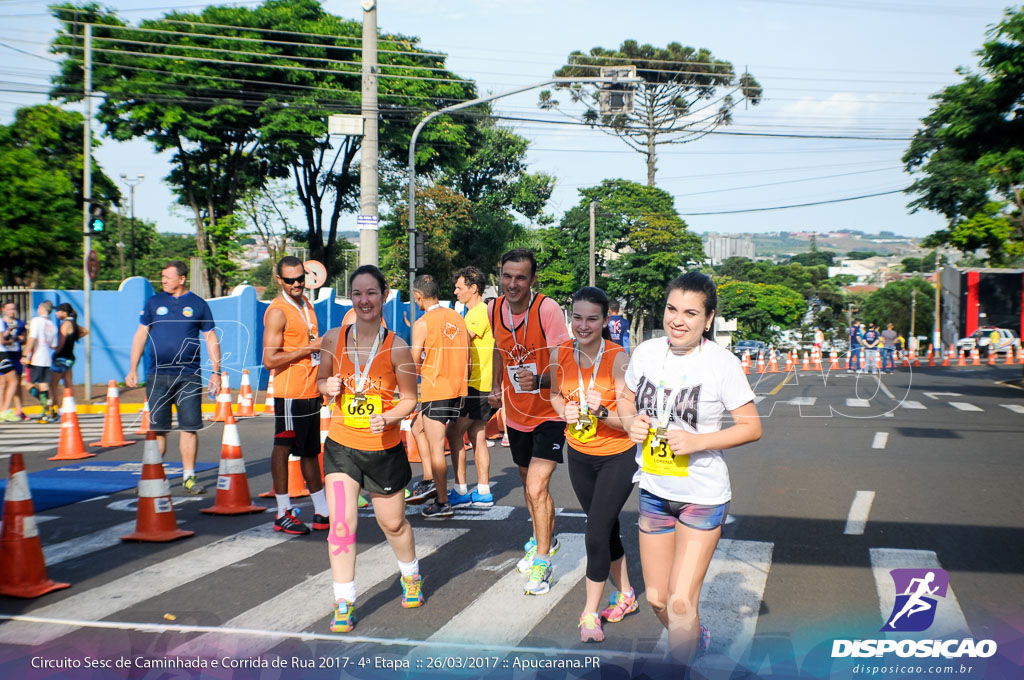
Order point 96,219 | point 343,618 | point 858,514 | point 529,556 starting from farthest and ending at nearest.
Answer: point 96,219, point 858,514, point 529,556, point 343,618

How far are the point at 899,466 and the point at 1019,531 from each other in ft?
11.8

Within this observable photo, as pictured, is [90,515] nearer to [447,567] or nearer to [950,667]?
[447,567]

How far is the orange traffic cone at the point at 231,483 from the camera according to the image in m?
7.96

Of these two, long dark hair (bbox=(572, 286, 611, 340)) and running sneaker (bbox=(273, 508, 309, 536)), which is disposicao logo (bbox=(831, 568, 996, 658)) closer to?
long dark hair (bbox=(572, 286, 611, 340))

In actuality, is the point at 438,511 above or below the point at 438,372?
below

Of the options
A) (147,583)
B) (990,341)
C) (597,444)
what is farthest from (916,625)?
(990,341)

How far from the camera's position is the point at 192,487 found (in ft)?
29.2

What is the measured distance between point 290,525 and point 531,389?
9.14 feet

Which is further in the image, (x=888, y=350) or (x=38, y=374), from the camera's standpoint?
(x=888, y=350)

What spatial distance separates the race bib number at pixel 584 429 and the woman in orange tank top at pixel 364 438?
0.93 metres

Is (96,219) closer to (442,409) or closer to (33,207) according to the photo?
(33,207)

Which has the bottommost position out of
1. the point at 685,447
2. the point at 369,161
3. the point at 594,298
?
the point at 685,447

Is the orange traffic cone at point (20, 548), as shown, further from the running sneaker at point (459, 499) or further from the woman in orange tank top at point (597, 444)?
the running sneaker at point (459, 499)

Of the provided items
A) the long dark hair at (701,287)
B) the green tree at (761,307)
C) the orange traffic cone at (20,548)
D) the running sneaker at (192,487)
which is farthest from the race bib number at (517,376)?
the green tree at (761,307)
